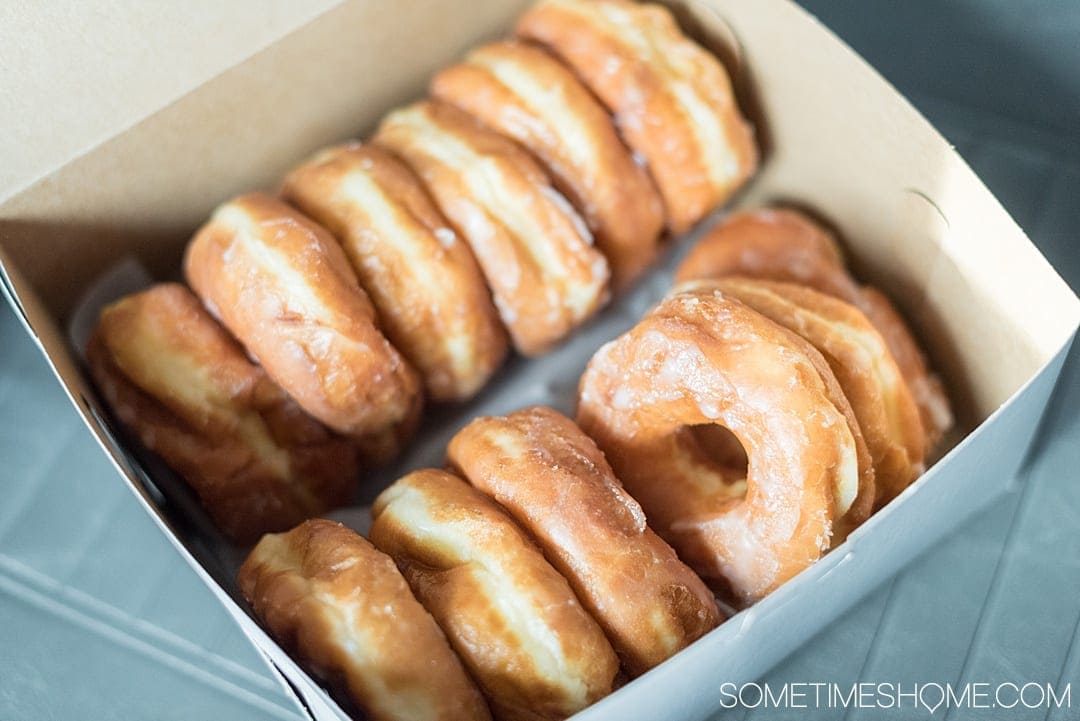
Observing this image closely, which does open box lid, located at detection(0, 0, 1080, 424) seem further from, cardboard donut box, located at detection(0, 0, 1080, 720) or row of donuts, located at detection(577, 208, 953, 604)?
row of donuts, located at detection(577, 208, 953, 604)

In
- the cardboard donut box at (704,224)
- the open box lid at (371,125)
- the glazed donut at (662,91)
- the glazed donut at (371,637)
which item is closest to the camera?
the glazed donut at (371,637)

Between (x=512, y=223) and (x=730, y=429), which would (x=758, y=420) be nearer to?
(x=730, y=429)

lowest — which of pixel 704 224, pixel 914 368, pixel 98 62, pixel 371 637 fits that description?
pixel 914 368

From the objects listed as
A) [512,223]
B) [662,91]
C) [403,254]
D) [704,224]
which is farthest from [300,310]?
[704,224]

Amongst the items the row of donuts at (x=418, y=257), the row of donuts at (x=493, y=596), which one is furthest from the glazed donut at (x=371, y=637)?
the row of donuts at (x=418, y=257)

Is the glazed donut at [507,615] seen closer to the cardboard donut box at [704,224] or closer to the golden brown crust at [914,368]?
the cardboard donut box at [704,224]

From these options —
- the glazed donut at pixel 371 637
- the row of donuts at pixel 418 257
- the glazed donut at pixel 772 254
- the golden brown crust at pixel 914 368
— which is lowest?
the golden brown crust at pixel 914 368

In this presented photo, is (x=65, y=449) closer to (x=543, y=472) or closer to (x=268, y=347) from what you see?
(x=268, y=347)
